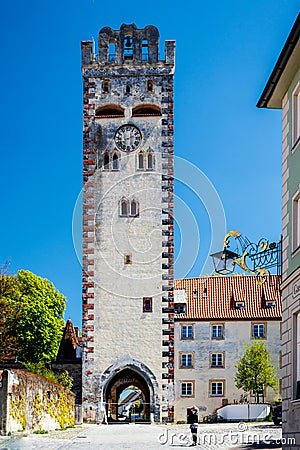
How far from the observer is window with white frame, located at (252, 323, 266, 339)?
47375 mm

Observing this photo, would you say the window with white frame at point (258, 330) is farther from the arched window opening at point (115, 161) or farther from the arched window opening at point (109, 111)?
the arched window opening at point (109, 111)

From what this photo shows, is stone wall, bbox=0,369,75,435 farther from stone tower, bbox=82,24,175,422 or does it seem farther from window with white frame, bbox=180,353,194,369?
window with white frame, bbox=180,353,194,369

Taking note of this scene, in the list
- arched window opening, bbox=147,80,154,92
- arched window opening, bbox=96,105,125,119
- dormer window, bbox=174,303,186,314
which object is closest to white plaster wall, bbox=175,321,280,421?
dormer window, bbox=174,303,186,314

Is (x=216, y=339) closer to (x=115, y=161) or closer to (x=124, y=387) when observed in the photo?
(x=124, y=387)

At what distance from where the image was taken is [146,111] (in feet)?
146

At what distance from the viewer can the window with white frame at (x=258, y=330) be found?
47.4 meters

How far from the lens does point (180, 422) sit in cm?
4453

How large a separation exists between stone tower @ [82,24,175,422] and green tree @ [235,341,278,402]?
→ 16.9ft

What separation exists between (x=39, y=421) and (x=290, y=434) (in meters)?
14.3

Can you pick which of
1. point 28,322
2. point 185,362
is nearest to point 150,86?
point 185,362

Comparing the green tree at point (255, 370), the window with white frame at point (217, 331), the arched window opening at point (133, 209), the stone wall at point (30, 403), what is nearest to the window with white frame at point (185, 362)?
the window with white frame at point (217, 331)

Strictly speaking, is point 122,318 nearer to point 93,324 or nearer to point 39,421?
point 93,324

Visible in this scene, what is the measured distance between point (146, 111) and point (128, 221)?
5.87 meters

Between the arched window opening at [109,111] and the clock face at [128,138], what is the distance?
0.82 m
